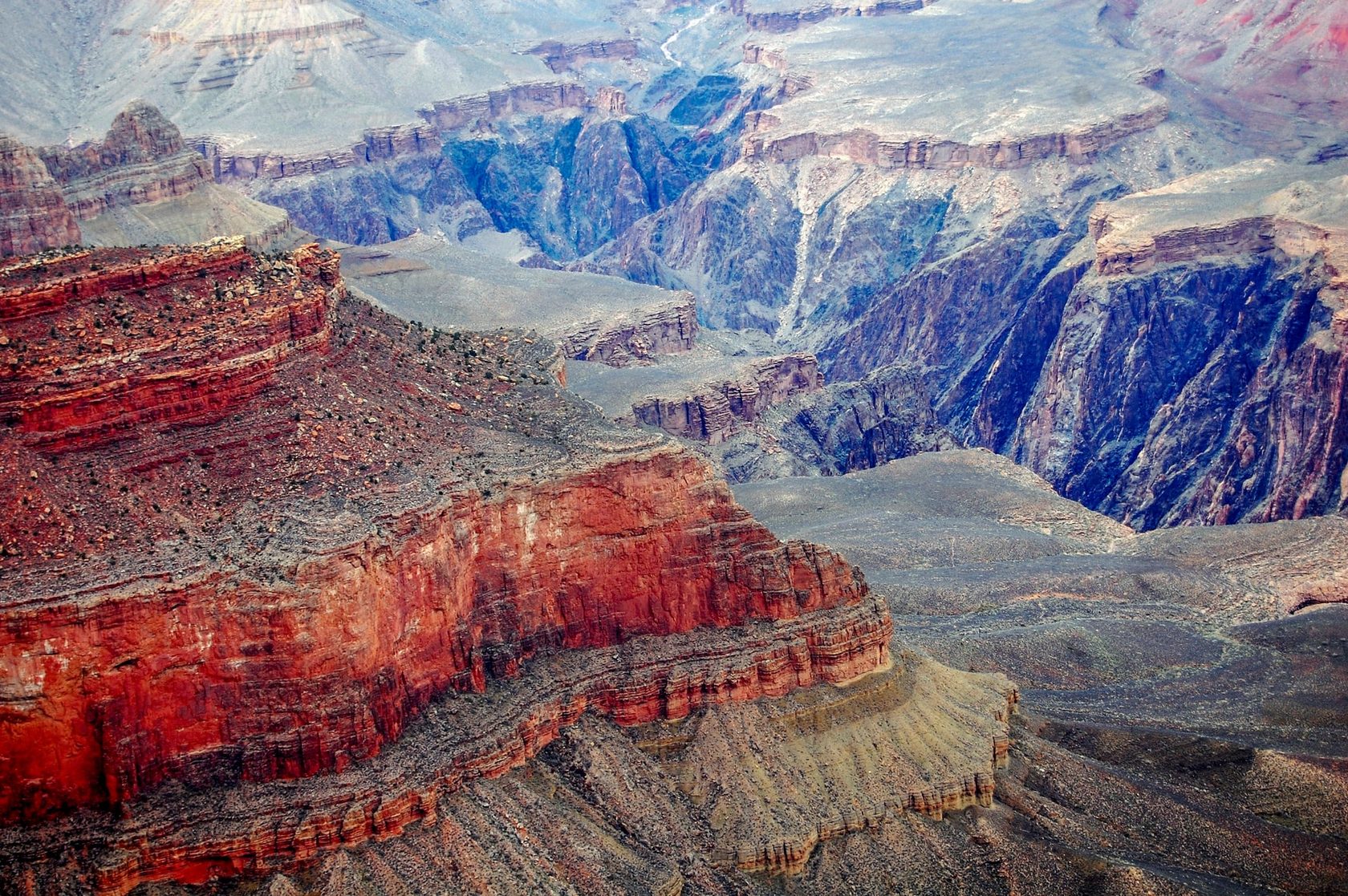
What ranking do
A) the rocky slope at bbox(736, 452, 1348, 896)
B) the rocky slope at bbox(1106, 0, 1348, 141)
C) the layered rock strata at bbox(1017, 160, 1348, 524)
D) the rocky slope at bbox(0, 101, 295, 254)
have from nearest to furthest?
the rocky slope at bbox(736, 452, 1348, 896)
the layered rock strata at bbox(1017, 160, 1348, 524)
the rocky slope at bbox(0, 101, 295, 254)
the rocky slope at bbox(1106, 0, 1348, 141)

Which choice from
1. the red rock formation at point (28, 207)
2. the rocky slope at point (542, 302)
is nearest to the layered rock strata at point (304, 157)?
the rocky slope at point (542, 302)

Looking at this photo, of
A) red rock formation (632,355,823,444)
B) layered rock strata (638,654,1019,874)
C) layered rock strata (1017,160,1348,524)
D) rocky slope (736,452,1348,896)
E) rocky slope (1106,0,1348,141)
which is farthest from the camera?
rocky slope (1106,0,1348,141)

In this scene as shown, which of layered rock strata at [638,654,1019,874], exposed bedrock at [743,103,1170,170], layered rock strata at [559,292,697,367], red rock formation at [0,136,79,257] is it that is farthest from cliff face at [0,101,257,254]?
layered rock strata at [638,654,1019,874]

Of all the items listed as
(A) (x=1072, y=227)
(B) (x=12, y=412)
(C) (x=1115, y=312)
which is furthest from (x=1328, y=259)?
(B) (x=12, y=412)

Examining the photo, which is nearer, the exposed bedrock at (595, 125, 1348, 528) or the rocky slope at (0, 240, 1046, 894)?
the rocky slope at (0, 240, 1046, 894)

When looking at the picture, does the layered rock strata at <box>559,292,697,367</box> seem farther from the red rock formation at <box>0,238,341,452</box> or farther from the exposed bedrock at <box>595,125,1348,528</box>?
the red rock formation at <box>0,238,341,452</box>

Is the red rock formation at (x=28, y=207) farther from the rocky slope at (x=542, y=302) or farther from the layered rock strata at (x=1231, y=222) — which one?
the layered rock strata at (x=1231, y=222)
